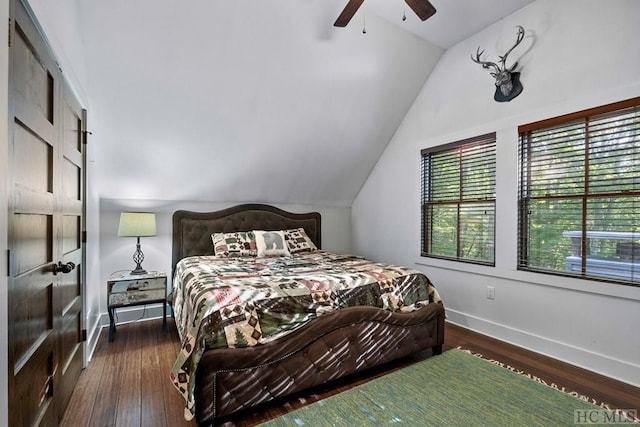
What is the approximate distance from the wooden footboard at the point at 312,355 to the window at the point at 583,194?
1137 mm

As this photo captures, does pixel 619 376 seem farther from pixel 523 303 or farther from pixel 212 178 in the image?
pixel 212 178

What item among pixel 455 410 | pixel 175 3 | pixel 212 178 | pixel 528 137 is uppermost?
pixel 175 3

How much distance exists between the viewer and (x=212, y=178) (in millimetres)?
3771

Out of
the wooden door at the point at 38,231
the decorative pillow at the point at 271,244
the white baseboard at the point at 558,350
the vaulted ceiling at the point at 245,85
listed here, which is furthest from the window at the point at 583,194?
the wooden door at the point at 38,231

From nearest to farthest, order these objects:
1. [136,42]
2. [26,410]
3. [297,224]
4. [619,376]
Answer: [26,410]
[619,376]
[136,42]
[297,224]

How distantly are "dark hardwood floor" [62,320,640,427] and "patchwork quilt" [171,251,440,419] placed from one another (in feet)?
1.15

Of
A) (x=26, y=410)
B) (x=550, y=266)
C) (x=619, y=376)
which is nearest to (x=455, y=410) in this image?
(x=619, y=376)

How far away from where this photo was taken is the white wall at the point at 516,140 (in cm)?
225

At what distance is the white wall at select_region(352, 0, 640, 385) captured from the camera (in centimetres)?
225

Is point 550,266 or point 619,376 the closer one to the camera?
point 619,376

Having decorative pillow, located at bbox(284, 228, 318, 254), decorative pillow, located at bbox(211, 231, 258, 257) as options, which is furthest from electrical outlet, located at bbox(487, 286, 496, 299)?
decorative pillow, located at bbox(211, 231, 258, 257)

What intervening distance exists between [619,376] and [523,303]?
74 cm

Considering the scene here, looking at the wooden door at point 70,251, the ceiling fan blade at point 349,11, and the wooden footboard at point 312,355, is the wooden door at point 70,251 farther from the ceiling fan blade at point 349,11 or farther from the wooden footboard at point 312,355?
the ceiling fan blade at point 349,11

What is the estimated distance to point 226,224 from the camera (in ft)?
13.3
